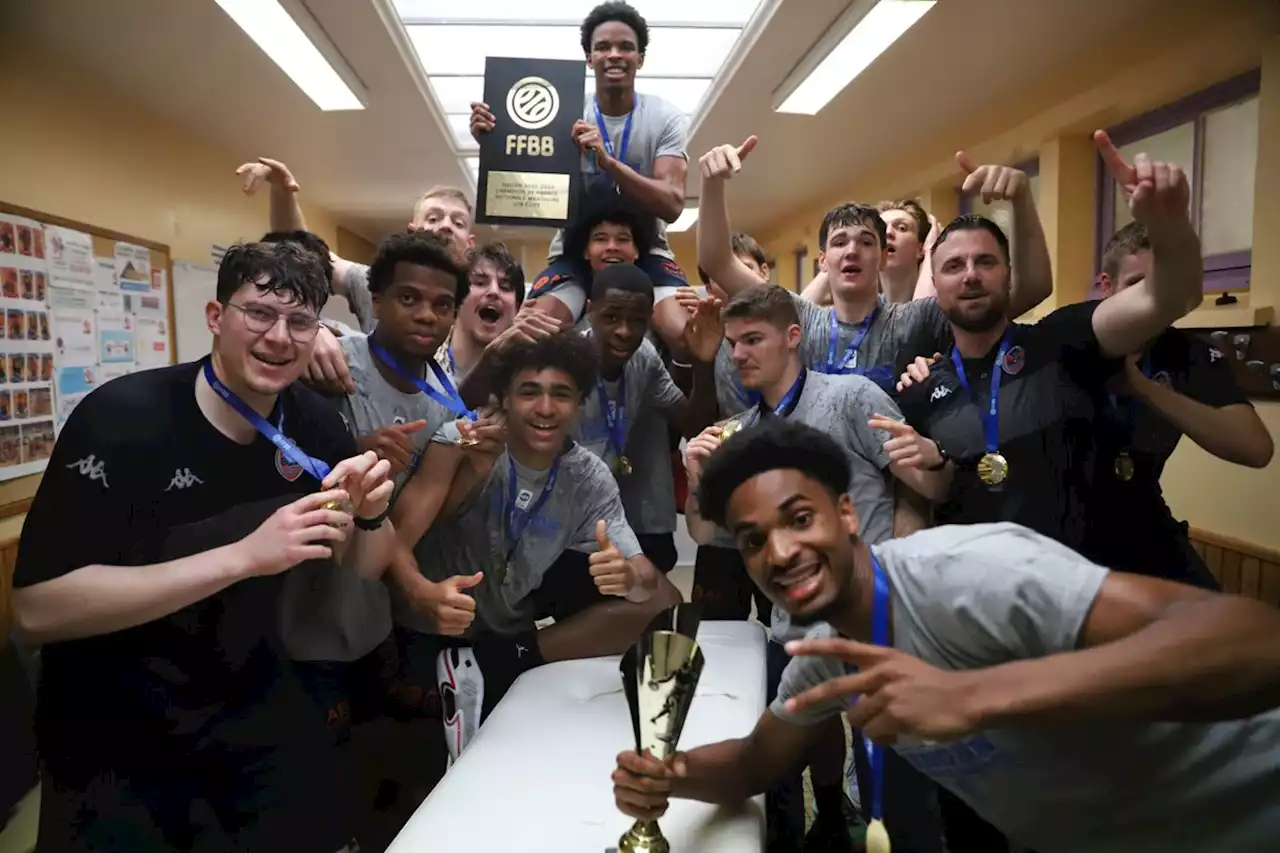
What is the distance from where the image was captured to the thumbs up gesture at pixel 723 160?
1.29m

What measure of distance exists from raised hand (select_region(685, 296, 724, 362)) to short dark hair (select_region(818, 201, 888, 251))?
251 mm

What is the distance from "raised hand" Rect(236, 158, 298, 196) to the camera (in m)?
1.24

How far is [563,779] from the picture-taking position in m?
1.19

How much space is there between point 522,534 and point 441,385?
1.13 feet

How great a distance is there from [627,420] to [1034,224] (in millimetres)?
813

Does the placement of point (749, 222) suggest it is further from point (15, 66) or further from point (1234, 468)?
point (15, 66)

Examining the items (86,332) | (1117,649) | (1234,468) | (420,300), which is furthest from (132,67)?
(1234,468)

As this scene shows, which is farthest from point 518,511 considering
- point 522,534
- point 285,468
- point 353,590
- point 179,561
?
point 179,561

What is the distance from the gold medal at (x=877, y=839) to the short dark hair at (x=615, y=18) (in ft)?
4.46

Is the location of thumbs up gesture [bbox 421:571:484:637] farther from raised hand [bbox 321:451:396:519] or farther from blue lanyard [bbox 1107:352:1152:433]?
blue lanyard [bbox 1107:352:1152:433]

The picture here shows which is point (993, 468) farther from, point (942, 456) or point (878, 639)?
point (878, 639)

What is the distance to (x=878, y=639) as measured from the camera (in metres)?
0.96

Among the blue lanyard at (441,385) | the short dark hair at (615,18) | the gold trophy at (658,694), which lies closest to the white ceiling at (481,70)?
the short dark hair at (615,18)

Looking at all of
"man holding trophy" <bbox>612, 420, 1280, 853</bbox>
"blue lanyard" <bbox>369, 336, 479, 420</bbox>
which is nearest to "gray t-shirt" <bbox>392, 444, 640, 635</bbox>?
"blue lanyard" <bbox>369, 336, 479, 420</bbox>
